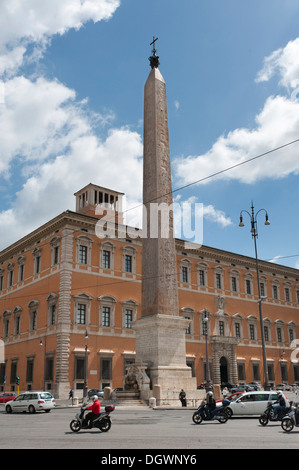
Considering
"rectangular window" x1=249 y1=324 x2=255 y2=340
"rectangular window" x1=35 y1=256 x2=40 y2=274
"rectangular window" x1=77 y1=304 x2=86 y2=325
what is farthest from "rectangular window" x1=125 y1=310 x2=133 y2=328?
"rectangular window" x1=249 y1=324 x2=255 y2=340

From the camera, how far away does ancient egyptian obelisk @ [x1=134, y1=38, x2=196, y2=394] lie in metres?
22.2

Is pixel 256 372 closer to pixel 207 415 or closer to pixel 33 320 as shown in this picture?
pixel 33 320

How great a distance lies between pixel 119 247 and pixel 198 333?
1069cm

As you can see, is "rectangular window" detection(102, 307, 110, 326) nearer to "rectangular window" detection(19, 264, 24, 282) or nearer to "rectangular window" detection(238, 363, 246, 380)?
"rectangular window" detection(19, 264, 24, 282)

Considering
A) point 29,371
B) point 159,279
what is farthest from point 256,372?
point 159,279

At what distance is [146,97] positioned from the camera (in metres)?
25.1

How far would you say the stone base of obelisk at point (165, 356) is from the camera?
21734 millimetres

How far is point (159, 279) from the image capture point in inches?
886

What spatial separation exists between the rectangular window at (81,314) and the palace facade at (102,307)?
7 cm

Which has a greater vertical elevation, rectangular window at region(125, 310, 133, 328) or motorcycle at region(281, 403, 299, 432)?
rectangular window at region(125, 310, 133, 328)

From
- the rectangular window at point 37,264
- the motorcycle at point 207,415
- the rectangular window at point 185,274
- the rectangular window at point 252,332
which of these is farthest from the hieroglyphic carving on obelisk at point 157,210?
the rectangular window at point 252,332

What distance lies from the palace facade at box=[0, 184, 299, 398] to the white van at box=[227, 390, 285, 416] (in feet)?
35.1
